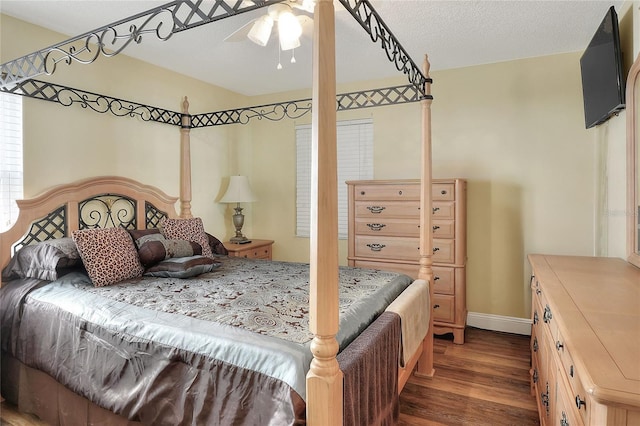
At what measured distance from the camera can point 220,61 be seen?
3.41m

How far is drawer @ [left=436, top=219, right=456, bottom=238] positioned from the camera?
3.33 metres

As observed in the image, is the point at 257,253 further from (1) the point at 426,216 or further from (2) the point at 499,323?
(2) the point at 499,323

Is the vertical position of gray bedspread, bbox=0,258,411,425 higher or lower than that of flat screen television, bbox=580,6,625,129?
lower

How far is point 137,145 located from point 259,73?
1401 millimetres

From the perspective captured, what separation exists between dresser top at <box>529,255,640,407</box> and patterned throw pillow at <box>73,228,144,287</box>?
2456 mm

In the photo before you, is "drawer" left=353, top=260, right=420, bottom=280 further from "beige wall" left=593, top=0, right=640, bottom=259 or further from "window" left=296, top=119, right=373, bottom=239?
"beige wall" left=593, top=0, right=640, bottom=259

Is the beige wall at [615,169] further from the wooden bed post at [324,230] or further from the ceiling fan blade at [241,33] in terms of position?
the ceiling fan blade at [241,33]

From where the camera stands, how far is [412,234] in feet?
11.3

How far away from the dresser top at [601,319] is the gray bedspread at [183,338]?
0.86m

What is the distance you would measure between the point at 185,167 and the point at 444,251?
105 inches

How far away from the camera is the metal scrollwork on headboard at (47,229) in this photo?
8.38 ft

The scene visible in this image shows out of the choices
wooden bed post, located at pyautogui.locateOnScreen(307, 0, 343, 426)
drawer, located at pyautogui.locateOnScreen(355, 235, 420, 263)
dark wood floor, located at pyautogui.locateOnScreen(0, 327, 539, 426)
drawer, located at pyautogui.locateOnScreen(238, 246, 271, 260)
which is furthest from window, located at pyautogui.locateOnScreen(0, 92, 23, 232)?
drawer, located at pyautogui.locateOnScreen(355, 235, 420, 263)

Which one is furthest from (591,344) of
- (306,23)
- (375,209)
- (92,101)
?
(92,101)

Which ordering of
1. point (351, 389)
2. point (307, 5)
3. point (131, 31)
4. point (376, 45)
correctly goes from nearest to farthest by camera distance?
point (351, 389) < point (131, 31) < point (307, 5) < point (376, 45)
